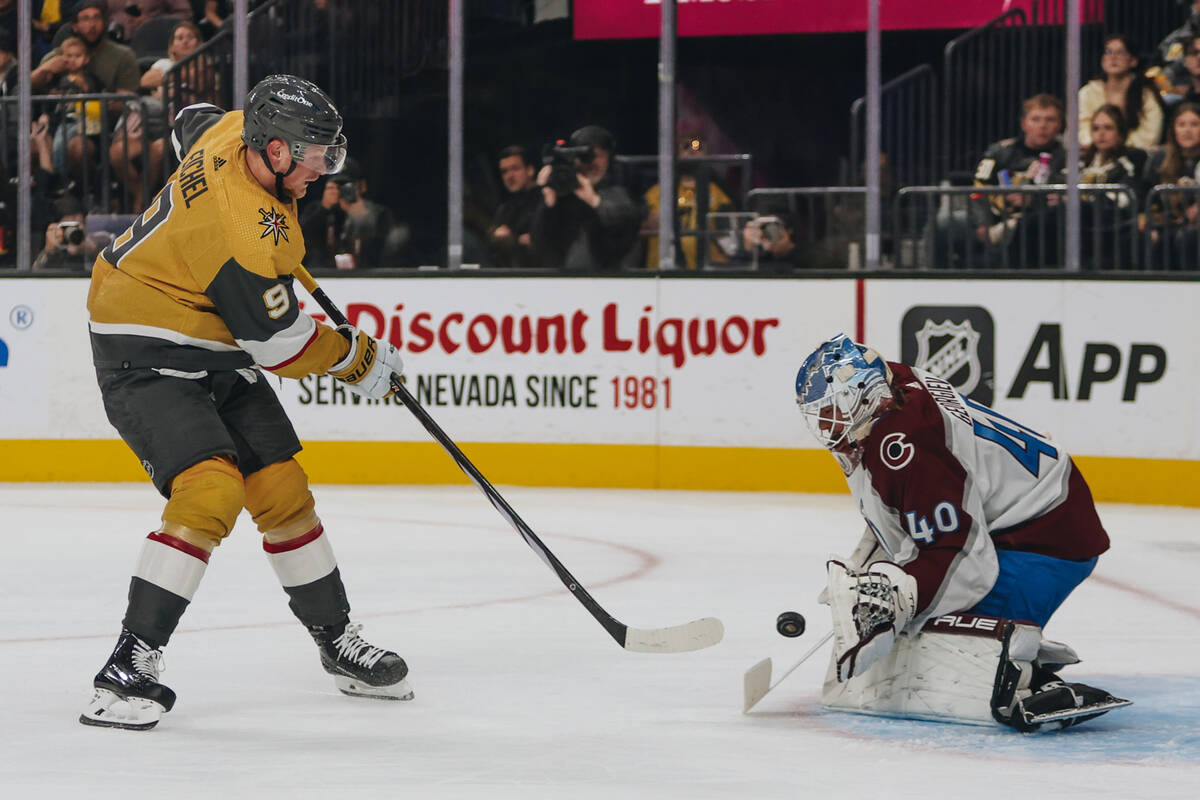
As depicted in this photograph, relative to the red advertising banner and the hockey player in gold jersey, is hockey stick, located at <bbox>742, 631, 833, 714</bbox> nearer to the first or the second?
the hockey player in gold jersey

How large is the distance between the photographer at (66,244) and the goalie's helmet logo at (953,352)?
355 centimetres

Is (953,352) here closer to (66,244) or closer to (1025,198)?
(1025,198)

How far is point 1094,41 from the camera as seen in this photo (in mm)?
8367

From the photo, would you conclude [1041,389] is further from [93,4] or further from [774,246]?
[93,4]

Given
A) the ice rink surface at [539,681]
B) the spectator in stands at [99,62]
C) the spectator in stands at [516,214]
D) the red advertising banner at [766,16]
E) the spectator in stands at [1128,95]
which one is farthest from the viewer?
the red advertising banner at [766,16]

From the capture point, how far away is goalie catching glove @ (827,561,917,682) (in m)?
3.21

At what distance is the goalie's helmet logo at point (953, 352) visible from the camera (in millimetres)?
7359

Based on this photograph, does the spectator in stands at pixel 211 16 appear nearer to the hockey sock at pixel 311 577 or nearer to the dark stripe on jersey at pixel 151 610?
the hockey sock at pixel 311 577

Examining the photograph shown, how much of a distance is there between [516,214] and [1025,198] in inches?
85.4

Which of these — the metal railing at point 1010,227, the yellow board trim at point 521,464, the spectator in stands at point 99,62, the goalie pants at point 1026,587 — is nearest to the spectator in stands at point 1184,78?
the metal railing at point 1010,227

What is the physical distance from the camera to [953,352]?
7.38 meters

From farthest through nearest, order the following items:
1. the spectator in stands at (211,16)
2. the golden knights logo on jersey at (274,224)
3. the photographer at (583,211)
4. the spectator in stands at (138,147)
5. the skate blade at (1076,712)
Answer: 1. the spectator in stands at (211,16)
2. the spectator in stands at (138,147)
3. the photographer at (583,211)
4. the golden knights logo on jersey at (274,224)
5. the skate blade at (1076,712)

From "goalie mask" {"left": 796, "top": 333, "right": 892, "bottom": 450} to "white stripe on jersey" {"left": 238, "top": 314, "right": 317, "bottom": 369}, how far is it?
92cm

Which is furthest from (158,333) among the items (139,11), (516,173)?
(139,11)
